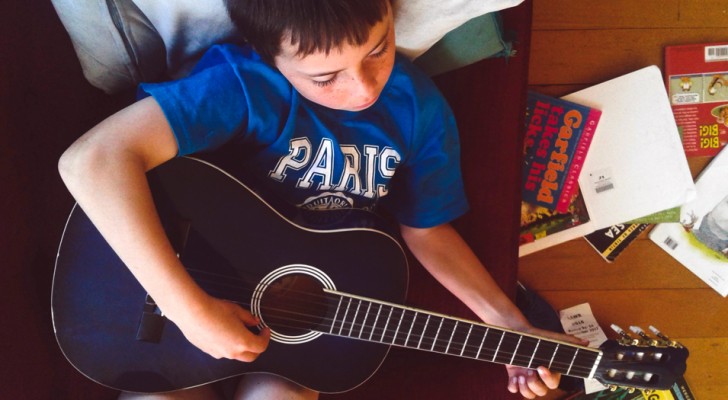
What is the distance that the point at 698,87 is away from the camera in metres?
1.38

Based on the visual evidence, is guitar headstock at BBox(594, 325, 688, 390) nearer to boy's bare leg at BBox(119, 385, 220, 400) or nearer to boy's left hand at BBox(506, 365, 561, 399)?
boy's left hand at BBox(506, 365, 561, 399)

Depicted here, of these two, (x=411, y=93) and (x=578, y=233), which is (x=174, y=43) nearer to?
(x=411, y=93)

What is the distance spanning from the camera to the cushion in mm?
814

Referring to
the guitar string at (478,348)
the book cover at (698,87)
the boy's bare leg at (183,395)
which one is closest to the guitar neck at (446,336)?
the guitar string at (478,348)

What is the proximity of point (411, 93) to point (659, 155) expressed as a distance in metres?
0.75

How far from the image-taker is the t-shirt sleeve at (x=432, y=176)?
98 cm

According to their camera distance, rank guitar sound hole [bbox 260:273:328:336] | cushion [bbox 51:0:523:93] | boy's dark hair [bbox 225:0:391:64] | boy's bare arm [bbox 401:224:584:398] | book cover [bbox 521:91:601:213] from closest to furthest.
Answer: boy's dark hair [bbox 225:0:391:64]
cushion [bbox 51:0:523:93]
guitar sound hole [bbox 260:273:328:336]
boy's bare arm [bbox 401:224:584:398]
book cover [bbox 521:91:601:213]

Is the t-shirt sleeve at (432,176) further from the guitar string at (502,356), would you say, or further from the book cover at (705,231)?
the book cover at (705,231)

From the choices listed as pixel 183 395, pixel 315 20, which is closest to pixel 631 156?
pixel 315 20

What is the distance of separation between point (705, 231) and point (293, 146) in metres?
1.05

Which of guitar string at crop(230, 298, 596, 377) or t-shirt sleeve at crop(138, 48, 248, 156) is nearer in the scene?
t-shirt sleeve at crop(138, 48, 248, 156)

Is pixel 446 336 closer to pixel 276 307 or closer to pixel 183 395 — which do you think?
pixel 276 307

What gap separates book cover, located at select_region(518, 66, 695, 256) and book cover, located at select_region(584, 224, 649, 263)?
20mm

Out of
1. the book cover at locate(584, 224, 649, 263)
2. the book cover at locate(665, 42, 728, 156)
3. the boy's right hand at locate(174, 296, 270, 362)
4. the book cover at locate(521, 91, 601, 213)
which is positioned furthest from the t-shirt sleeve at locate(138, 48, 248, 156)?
the book cover at locate(665, 42, 728, 156)
